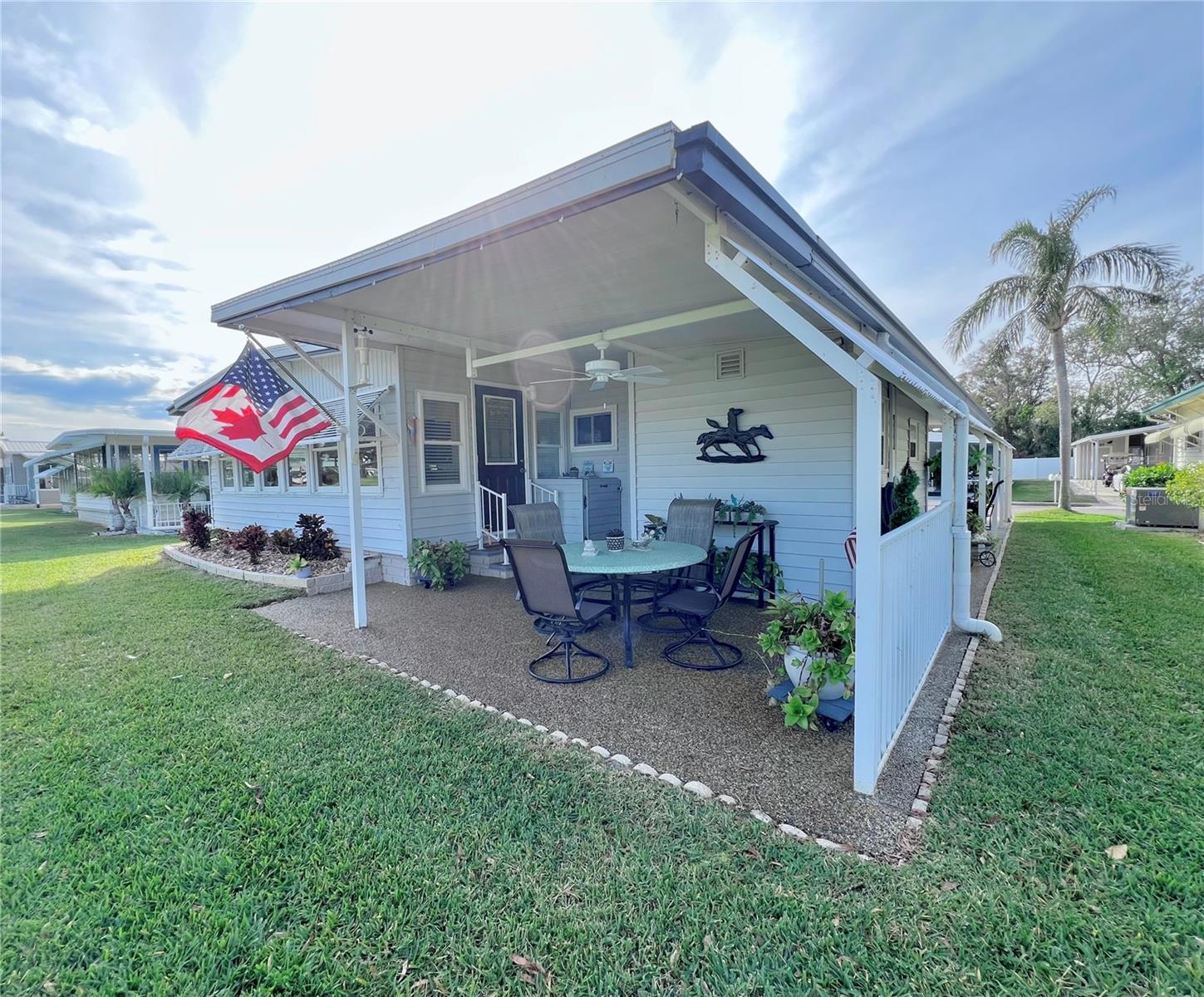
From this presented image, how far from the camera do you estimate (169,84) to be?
556cm

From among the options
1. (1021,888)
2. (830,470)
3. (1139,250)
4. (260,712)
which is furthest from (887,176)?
(260,712)

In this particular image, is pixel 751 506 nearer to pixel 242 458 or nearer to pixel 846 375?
pixel 846 375

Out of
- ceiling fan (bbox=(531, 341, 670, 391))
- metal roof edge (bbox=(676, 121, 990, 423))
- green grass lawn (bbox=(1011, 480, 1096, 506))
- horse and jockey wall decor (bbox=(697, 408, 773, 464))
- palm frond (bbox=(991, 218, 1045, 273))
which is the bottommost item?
green grass lawn (bbox=(1011, 480, 1096, 506))

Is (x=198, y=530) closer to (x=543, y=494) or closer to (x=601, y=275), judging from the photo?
(x=543, y=494)

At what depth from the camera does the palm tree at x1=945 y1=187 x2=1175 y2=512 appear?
→ 13039mm

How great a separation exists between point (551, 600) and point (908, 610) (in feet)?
7.30

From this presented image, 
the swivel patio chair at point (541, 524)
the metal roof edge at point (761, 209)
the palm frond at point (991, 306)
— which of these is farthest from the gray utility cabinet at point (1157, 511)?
the swivel patio chair at point (541, 524)

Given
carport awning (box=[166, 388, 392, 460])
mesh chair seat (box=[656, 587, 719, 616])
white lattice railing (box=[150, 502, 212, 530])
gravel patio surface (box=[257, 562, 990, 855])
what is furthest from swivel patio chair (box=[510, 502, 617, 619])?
white lattice railing (box=[150, 502, 212, 530])

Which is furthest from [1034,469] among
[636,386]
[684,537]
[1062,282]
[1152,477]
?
[684,537]

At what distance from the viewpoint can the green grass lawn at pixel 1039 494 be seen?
→ 18.4 m

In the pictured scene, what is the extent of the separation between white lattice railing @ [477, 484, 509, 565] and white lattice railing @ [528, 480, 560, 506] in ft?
1.75

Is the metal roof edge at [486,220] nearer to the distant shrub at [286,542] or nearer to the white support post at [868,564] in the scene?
the white support post at [868,564]

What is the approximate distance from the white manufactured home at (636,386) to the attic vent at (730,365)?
0.02m

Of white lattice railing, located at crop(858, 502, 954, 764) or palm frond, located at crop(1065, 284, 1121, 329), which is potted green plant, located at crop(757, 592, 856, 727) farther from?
palm frond, located at crop(1065, 284, 1121, 329)
